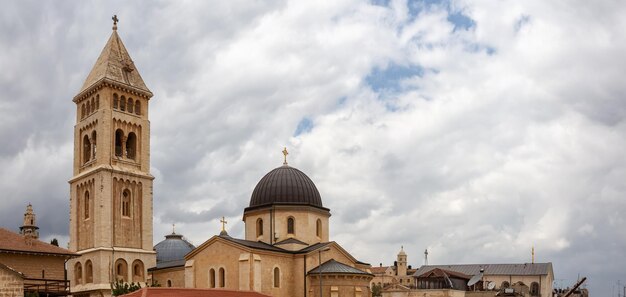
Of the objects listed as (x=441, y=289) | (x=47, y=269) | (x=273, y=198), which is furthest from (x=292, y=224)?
(x=441, y=289)

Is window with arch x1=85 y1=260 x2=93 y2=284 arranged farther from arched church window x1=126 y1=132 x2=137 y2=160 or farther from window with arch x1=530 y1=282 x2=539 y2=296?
window with arch x1=530 y1=282 x2=539 y2=296

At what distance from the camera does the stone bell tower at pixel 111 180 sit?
61531 millimetres

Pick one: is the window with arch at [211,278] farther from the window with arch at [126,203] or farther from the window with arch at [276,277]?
the window with arch at [126,203]

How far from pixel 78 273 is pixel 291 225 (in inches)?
803

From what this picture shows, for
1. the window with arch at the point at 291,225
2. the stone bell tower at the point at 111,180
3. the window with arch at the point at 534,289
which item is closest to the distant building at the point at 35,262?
the stone bell tower at the point at 111,180

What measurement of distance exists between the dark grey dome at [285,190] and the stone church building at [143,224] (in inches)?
3.5

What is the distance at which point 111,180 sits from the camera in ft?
205

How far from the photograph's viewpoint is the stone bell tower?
202ft

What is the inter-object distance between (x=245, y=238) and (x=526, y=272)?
2110 inches

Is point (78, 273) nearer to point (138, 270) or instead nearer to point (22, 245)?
point (138, 270)

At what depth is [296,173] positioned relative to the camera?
2462 inches

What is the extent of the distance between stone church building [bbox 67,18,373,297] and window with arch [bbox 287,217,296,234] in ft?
0.28

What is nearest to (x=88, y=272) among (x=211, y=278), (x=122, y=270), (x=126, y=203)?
(x=122, y=270)

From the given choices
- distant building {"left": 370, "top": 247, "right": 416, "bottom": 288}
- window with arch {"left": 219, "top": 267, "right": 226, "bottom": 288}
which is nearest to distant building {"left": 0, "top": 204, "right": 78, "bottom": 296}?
window with arch {"left": 219, "top": 267, "right": 226, "bottom": 288}
